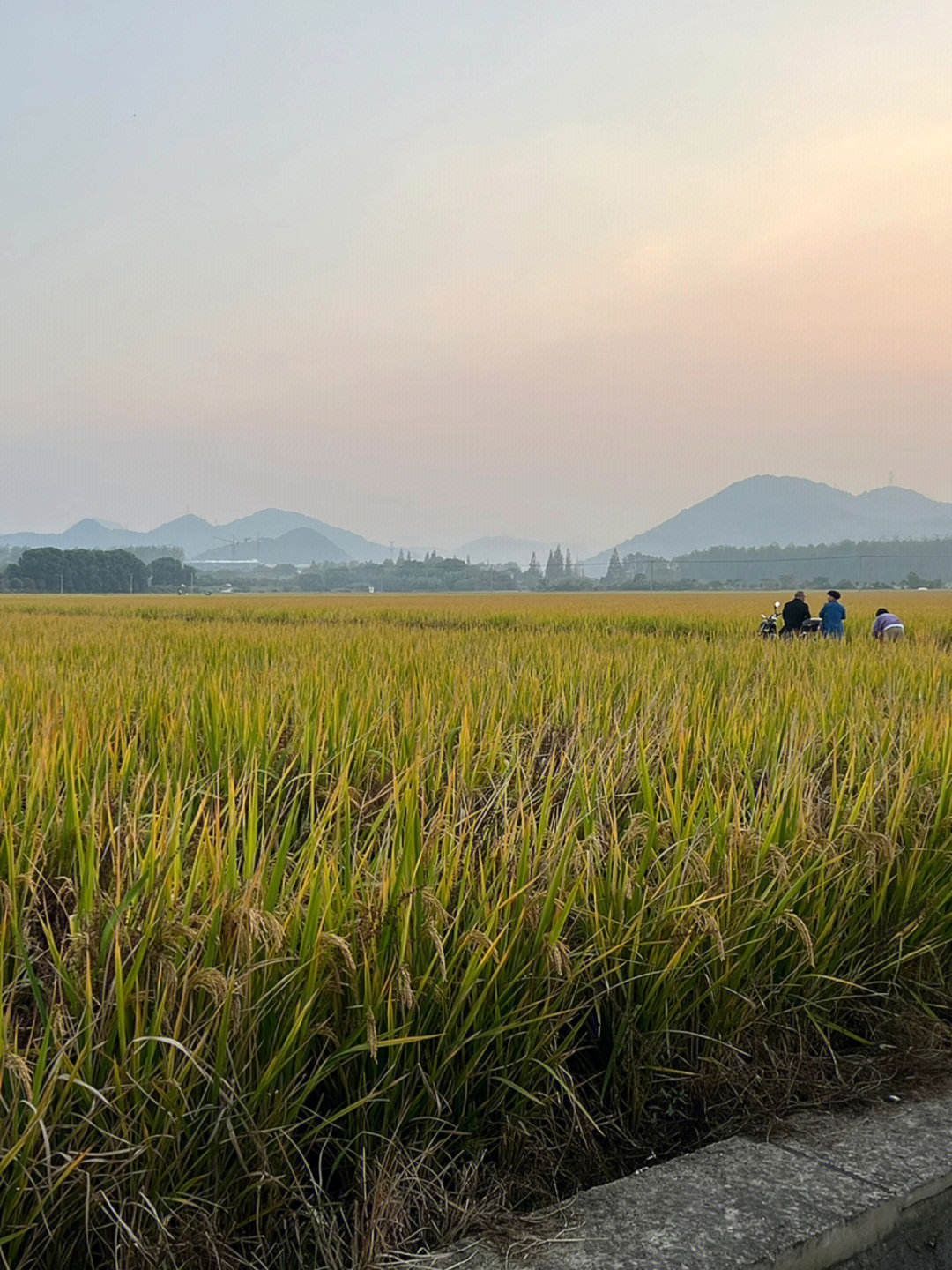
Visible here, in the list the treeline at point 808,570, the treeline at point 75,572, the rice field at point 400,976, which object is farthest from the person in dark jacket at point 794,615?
the treeline at point 75,572

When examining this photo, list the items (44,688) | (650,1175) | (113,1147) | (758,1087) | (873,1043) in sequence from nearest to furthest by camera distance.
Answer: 1. (113,1147)
2. (650,1175)
3. (758,1087)
4. (873,1043)
5. (44,688)

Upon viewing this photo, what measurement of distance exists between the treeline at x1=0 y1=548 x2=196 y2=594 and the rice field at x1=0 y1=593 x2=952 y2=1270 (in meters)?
129

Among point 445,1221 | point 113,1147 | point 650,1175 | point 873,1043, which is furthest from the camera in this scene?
point 873,1043

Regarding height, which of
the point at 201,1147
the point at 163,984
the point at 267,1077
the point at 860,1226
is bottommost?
the point at 860,1226

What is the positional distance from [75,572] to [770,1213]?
136 m

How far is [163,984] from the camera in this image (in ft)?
5.20

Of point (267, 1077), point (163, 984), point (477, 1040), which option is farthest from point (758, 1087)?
point (163, 984)

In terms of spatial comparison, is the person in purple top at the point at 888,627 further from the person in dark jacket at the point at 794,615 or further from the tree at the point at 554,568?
the tree at the point at 554,568

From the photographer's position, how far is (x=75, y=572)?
127750mm

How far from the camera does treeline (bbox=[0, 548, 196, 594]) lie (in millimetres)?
123375

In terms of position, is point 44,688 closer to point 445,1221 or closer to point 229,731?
point 229,731

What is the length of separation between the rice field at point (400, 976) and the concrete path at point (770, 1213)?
153 millimetres

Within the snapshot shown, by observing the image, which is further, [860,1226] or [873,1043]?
[873,1043]

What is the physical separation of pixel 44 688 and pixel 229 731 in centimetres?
178
